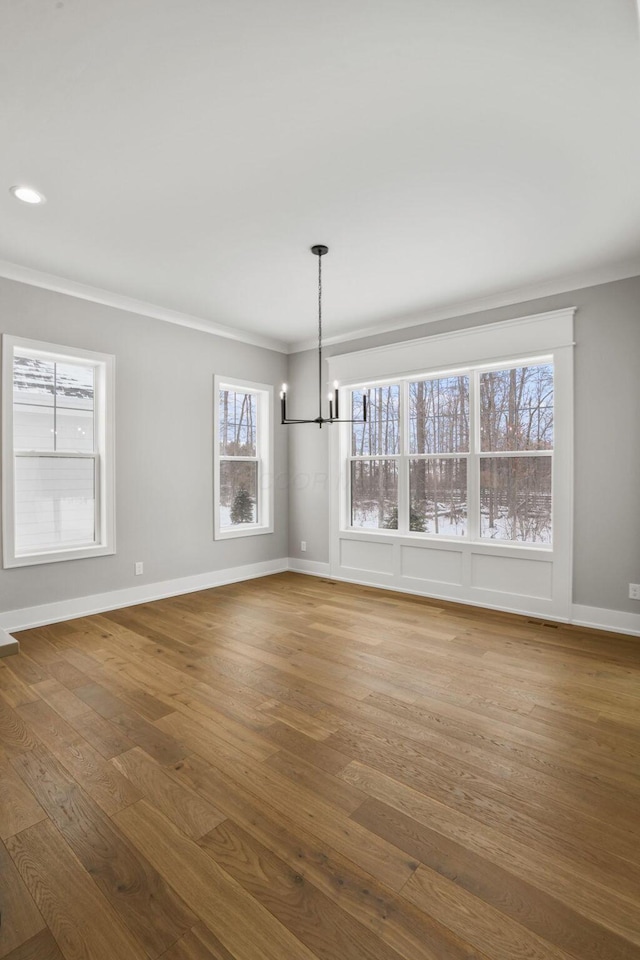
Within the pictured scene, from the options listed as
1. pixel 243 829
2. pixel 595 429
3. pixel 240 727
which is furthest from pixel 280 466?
pixel 243 829

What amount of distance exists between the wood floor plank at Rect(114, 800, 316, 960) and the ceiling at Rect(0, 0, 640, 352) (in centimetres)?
290

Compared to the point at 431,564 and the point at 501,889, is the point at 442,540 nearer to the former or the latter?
the point at 431,564

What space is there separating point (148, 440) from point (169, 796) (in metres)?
3.42

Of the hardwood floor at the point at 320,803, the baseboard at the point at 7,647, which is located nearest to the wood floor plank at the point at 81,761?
the hardwood floor at the point at 320,803

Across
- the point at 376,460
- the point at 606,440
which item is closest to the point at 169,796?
the point at 606,440

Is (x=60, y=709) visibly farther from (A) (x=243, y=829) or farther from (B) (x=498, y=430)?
(B) (x=498, y=430)

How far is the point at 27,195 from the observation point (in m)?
2.78

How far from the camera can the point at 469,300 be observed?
15.0 feet

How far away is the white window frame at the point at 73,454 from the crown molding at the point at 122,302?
1.59ft

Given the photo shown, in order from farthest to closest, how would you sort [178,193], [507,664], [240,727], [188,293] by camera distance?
[188,293] → [507,664] → [178,193] → [240,727]

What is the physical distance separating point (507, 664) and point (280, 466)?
12.1 feet

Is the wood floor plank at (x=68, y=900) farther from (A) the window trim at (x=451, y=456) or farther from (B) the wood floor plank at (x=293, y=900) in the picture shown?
(A) the window trim at (x=451, y=456)

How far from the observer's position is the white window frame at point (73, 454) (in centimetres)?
371

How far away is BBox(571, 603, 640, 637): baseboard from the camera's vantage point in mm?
3756
